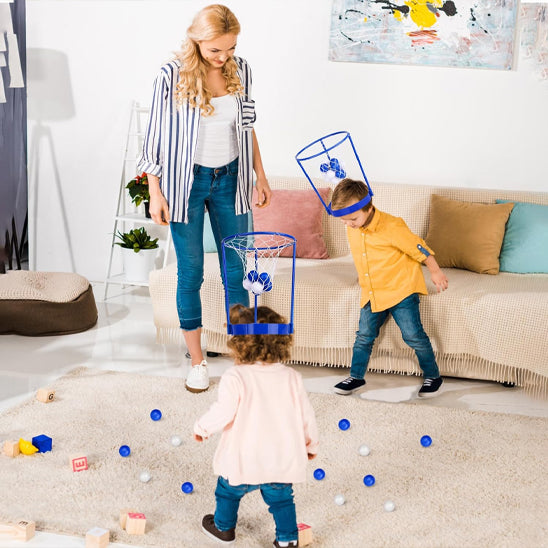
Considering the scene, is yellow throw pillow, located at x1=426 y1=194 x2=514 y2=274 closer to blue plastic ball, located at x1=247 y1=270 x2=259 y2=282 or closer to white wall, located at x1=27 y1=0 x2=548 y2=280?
white wall, located at x1=27 y1=0 x2=548 y2=280

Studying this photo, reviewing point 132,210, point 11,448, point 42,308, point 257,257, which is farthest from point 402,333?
point 132,210

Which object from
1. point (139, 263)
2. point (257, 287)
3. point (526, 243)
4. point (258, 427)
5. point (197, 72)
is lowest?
point (139, 263)

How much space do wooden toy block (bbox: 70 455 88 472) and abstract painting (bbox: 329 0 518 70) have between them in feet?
8.37

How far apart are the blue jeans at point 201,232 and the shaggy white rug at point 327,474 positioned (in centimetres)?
34

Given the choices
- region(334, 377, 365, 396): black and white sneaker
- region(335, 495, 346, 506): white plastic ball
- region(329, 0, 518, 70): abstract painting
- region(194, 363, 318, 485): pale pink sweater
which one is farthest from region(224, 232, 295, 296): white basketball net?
region(329, 0, 518, 70): abstract painting

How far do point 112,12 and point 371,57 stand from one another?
4.90 feet

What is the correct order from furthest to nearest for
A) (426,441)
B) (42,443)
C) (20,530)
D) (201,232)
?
(201,232), (426,441), (42,443), (20,530)

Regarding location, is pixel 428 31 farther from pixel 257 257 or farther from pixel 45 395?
pixel 45 395

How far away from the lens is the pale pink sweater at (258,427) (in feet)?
5.68

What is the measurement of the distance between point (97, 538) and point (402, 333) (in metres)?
1.47

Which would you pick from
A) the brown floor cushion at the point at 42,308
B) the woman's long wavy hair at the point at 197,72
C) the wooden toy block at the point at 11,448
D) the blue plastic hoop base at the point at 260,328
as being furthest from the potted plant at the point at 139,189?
the blue plastic hoop base at the point at 260,328

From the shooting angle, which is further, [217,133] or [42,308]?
[42,308]

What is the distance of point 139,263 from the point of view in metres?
4.20

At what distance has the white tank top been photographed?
262 cm
